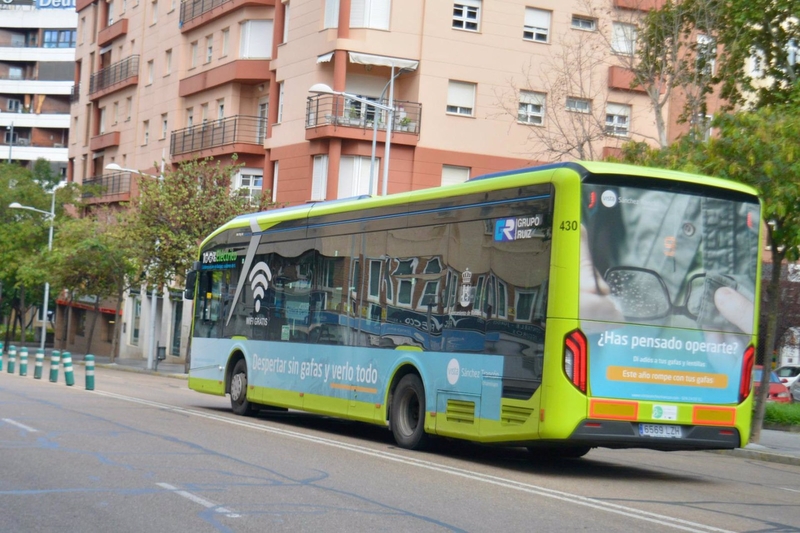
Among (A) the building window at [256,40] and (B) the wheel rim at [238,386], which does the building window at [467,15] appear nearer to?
(A) the building window at [256,40]

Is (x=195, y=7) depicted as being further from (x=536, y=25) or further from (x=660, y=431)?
(x=660, y=431)

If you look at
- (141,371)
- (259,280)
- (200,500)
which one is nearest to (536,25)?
(141,371)

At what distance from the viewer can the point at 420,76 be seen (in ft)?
134

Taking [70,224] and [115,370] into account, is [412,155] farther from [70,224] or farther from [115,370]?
[70,224]

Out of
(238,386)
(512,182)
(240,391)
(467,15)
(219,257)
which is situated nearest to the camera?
(512,182)

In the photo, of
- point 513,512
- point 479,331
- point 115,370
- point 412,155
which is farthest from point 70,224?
point 513,512

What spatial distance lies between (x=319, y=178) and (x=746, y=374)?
30.3 metres

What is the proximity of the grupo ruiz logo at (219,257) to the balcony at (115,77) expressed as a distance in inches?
1720

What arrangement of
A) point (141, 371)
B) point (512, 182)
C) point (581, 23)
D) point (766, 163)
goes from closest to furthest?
point (512, 182) < point (766, 163) < point (581, 23) < point (141, 371)

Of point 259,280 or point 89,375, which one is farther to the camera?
point 89,375

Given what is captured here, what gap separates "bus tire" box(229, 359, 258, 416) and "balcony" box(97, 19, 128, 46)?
50075 millimetres

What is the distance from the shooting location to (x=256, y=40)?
4931 cm

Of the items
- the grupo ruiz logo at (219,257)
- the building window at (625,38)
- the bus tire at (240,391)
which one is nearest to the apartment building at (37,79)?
the building window at (625,38)

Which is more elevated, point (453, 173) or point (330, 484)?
point (453, 173)
